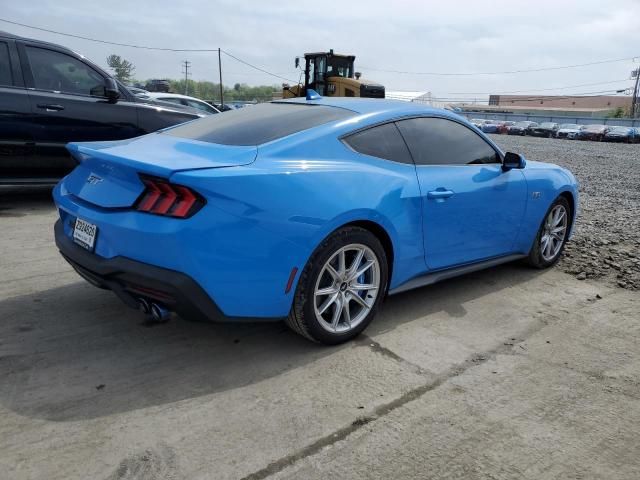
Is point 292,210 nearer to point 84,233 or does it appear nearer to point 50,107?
point 84,233

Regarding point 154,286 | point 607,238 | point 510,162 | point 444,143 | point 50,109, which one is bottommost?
point 607,238

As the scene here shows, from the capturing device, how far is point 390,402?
263 cm

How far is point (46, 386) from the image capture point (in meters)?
2.60

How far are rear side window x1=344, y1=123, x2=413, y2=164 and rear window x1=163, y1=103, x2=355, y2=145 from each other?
0.18 meters

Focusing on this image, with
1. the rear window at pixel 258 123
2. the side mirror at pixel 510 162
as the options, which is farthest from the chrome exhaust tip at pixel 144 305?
the side mirror at pixel 510 162

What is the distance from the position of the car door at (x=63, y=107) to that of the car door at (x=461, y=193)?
421cm

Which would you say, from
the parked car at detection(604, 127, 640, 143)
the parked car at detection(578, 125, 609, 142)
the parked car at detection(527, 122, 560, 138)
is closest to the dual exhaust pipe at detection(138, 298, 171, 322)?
the parked car at detection(604, 127, 640, 143)

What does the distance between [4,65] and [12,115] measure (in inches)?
21.6

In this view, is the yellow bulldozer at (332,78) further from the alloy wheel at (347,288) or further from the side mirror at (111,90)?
the alloy wheel at (347,288)

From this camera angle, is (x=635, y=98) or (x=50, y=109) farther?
(x=635, y=98)

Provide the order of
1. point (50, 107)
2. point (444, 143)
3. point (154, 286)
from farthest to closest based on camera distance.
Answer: point (50, 107)
point (444, 143)
point (154, 286)

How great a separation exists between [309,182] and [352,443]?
1326 millimetres

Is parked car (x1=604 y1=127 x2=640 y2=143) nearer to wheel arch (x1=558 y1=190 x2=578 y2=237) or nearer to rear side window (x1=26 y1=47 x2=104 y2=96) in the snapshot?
wheel arch (x1=558 y1=190 x2=578 y2=237)

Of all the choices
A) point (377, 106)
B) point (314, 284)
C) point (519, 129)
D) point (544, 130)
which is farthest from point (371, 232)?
point (519, 129)
